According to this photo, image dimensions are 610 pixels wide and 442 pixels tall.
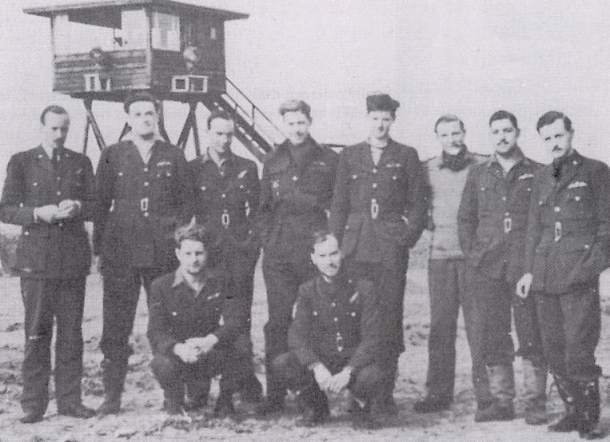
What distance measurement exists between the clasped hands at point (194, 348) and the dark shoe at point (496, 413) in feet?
4.97

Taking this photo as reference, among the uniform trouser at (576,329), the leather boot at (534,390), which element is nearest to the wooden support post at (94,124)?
the leather boot at (534,390)

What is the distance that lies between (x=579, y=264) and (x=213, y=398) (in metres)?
2.44

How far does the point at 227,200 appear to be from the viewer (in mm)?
5473

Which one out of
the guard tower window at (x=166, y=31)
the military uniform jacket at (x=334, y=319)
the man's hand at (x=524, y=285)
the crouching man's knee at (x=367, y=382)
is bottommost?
the crouching man's knee at (x=367, y=382)

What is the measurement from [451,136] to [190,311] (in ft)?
5.91

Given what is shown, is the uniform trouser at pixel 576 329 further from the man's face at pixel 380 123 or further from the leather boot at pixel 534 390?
the man's face at pixel 380 123

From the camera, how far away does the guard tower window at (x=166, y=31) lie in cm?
1548

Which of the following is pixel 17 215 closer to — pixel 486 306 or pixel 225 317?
pixel 225 317

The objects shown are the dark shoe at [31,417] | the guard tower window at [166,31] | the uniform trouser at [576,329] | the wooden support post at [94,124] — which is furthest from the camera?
the wooden support post at [94,124]

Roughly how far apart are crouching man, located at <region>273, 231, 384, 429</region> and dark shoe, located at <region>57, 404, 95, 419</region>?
1.13m

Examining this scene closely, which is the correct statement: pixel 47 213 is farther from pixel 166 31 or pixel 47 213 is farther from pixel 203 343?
pixel 166 31

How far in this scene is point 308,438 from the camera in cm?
474

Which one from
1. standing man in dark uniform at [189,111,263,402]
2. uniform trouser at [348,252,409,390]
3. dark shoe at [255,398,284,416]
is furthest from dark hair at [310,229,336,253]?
dark shoe at [255,398,284,416]

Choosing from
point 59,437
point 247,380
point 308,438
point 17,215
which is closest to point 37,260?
point 17,215
